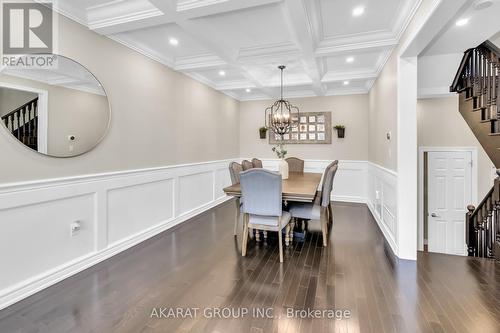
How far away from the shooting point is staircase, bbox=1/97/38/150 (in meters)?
2.03

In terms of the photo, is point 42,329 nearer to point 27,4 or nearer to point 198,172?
point 27,4

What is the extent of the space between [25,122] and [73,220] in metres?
1.01

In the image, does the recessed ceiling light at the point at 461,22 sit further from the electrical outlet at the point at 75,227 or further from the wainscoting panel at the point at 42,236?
the electrical outlet at the point at 75,227

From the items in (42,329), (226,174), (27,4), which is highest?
(27,4)

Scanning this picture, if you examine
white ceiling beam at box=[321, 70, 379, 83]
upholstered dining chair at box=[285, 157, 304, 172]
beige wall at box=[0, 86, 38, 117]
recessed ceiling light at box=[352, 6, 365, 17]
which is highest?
white ceiling beam at box=[321, 70, 379, 83]

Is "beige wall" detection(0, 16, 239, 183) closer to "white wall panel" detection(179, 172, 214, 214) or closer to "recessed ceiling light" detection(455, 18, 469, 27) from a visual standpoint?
"white wall panel" detection(179, 172, 214, 214)

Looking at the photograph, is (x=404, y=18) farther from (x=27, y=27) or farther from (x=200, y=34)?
(x=27, y=27)

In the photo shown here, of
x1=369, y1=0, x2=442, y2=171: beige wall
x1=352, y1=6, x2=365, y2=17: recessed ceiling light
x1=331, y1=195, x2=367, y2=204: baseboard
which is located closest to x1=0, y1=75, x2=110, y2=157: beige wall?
x1=352, y1=6, x2=365, y2=17: recessed ceiling light

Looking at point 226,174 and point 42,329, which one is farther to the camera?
point 226,174

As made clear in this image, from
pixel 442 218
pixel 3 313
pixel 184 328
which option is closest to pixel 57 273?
pixel 3 313

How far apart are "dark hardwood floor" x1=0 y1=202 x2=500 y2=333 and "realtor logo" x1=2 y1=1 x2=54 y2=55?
2.15 m

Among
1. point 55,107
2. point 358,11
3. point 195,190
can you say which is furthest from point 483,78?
point 55,107

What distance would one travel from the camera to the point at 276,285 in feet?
7.43

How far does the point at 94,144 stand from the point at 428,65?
4690 mm
